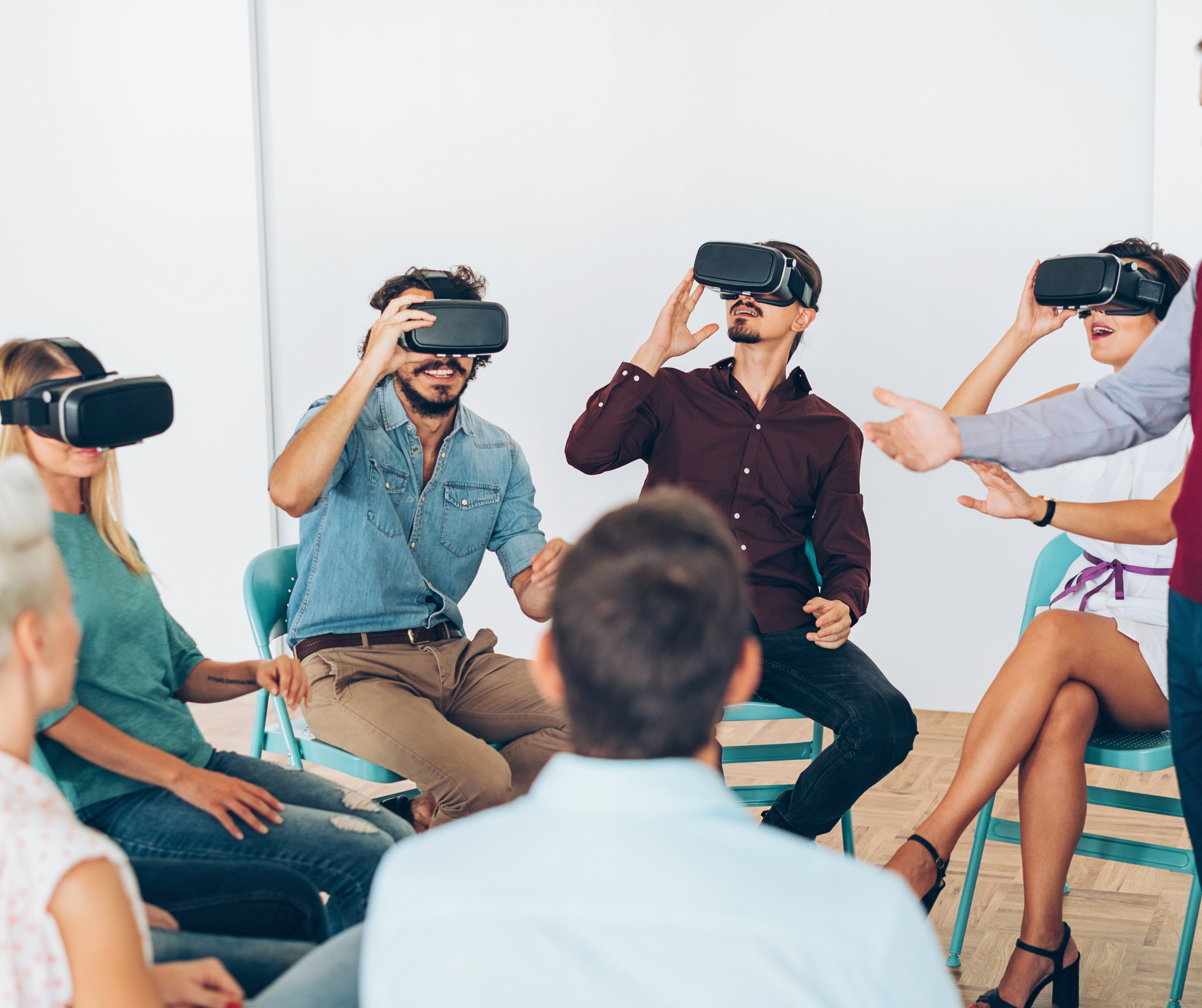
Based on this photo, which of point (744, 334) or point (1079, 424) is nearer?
point (1079, 424)

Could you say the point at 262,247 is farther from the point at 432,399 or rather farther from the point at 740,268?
the point at 740,268

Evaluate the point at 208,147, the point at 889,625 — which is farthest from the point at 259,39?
the point at 889,625

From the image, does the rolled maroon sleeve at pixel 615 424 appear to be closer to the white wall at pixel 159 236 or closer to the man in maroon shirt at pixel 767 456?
the man in maroon shirt at pixel 767 456

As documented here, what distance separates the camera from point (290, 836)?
5.36 ft

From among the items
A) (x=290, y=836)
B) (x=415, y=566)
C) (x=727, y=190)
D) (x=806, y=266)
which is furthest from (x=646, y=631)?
(x=727, y=190)

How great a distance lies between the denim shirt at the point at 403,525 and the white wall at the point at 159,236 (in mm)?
2182

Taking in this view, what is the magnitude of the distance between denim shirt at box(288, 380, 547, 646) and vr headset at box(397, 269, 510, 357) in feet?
0.82

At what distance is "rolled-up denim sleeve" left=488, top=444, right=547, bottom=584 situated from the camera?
96.7 inches

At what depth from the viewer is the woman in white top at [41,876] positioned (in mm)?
912

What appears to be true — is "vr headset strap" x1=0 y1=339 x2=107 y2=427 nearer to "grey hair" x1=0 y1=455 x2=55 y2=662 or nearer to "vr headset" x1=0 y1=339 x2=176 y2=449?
"vr headset" x1=0 y1=339 x2=176 y2=449

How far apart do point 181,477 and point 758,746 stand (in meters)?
2.86

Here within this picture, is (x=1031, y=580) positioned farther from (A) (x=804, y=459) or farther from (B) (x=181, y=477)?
(B) (x=181, y=477)

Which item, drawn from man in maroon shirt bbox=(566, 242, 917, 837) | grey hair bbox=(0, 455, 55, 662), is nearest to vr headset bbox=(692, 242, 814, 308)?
man in maroon shirt bbox=(566, 242, 917, 837)

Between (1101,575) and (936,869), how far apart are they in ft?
A: 2.30
